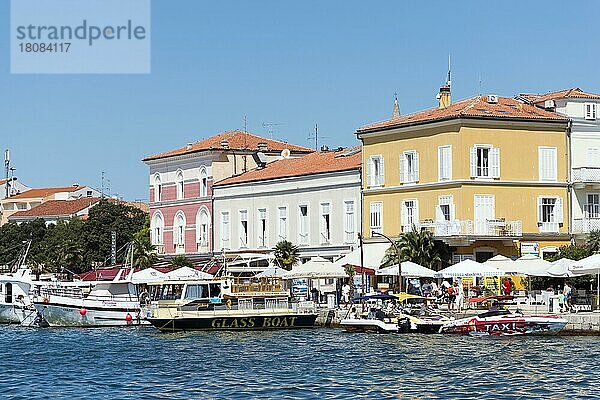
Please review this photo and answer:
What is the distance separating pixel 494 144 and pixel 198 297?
16.2 meters

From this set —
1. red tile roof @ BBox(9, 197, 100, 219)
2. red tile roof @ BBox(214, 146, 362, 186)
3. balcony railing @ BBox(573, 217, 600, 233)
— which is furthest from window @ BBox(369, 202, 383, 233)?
red tile roof @ BBox(9, 197, 100, 219)

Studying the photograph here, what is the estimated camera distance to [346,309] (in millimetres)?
60094

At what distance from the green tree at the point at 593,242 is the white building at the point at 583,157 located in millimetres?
2689

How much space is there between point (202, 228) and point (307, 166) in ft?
34.3

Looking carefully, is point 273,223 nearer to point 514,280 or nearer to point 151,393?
point 514,280

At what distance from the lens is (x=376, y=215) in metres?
70.4

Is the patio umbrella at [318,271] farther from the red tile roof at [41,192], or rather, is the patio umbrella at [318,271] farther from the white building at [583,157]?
the red tile roof at [41,192]

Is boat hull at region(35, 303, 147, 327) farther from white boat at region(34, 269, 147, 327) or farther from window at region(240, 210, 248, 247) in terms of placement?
window at region(240, 210, 248, 247)

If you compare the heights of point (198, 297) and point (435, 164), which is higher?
point (435, 164)

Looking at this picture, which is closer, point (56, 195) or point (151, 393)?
point (151, 393)

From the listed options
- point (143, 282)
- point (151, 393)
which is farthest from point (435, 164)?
point (151, 393)

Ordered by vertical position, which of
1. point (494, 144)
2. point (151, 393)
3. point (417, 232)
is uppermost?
point (494, 144)

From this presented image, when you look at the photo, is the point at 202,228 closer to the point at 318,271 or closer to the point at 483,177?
the point at 318,271

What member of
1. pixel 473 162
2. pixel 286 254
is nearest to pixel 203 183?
pixel 286 254
